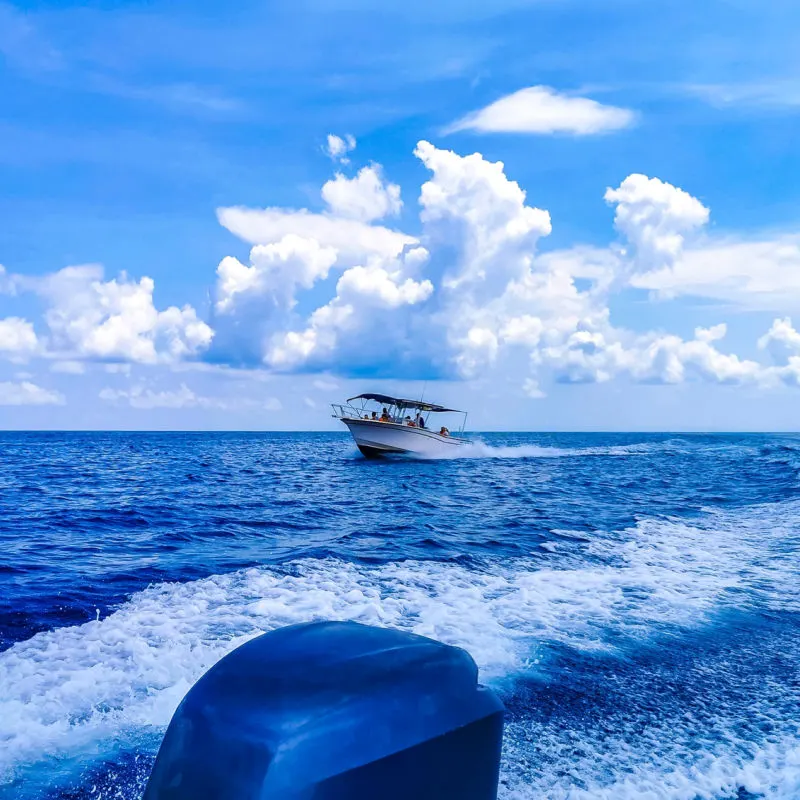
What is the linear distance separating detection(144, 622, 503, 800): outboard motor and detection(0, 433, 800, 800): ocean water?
186 cm

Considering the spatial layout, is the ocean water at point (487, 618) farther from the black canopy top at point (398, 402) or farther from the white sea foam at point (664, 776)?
the black canopy top at point (398, 402)

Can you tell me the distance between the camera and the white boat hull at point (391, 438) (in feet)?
135

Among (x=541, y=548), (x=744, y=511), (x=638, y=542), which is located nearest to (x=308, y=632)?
(x=541, y=548)

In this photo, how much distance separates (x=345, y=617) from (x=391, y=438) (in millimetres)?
33408

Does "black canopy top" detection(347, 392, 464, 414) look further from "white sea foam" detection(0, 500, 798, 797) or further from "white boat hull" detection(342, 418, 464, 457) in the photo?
"white sea foam" detection(0, 500, 798, 797)

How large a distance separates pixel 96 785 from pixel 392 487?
75.8ft

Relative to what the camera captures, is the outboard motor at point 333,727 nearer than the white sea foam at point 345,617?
Yes

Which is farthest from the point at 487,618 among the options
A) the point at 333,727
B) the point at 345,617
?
the point at 333,727

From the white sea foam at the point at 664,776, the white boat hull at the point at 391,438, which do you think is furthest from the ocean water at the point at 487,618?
the white boat hull at the point at 391,438

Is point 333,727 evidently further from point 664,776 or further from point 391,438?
point 391,438

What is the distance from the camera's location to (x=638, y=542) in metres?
13.8

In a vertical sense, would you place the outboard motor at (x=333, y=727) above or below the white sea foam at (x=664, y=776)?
above

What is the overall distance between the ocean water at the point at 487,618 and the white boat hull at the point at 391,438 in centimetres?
2112

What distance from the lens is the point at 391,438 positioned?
4175 cm
